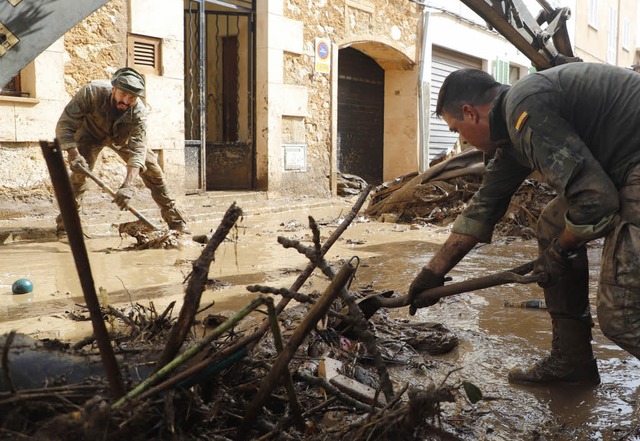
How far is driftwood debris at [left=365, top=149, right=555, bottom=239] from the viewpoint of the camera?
8587mm

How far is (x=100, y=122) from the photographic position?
22.8ft

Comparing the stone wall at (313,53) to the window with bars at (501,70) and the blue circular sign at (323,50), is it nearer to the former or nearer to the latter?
the blue circular sign at (323,50)

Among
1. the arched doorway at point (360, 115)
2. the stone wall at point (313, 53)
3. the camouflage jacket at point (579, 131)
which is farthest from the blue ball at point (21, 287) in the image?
the arched doorway at point (360, 115)

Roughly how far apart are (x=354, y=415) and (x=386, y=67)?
1362cm

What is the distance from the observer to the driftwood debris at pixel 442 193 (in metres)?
8.59

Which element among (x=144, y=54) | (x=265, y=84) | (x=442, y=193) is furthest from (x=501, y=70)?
(x=144, y=54)

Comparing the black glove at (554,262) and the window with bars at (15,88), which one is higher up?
the window with bars at (15,88)

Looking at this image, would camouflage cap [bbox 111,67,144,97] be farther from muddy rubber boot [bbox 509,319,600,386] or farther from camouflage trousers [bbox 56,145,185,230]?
muddy rubber boot [bbox 509,319,600,386]

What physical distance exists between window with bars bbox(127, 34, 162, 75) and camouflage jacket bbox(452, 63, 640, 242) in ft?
22.7

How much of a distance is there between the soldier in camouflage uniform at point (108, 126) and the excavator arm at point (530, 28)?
12.0ft

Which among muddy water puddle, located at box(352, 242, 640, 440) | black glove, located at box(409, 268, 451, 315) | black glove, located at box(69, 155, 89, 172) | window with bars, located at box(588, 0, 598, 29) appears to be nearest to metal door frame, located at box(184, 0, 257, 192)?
black glove, located at box(69, 155, 89, 172)

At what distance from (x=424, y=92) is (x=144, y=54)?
8007 millimetres

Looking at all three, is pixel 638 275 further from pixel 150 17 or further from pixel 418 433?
pixel 150 17

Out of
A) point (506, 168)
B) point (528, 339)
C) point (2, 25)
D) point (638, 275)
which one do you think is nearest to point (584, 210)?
point (638, 275)
